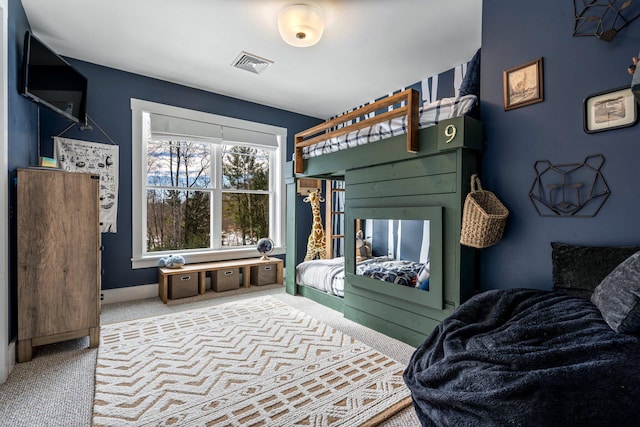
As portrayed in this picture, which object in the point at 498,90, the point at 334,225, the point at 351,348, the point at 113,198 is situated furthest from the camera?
the point at 334,225

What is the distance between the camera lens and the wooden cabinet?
200cm

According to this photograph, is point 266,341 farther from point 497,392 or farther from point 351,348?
point 497,392

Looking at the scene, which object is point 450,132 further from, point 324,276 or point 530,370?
point 324,276

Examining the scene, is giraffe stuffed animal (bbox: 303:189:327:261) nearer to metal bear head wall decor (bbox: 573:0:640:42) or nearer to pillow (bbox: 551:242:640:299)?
pillow (bbox: 551:242:640:299)

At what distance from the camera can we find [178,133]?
3678 millimetres

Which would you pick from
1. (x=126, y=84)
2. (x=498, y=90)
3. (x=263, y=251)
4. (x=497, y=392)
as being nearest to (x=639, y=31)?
(x=498, y=90)

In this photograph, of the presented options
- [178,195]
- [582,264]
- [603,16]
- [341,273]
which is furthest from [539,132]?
[178,195]

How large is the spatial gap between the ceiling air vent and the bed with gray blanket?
2838mm

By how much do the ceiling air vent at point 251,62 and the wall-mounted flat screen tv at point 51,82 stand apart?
1414 millimetres

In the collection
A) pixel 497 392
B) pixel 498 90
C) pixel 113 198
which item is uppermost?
pixel 498 90

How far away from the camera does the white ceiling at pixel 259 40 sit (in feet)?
7.70

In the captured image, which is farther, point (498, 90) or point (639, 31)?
point (498, 90)

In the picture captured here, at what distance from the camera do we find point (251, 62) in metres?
3.17

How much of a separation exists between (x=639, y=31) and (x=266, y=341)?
2749 mm
